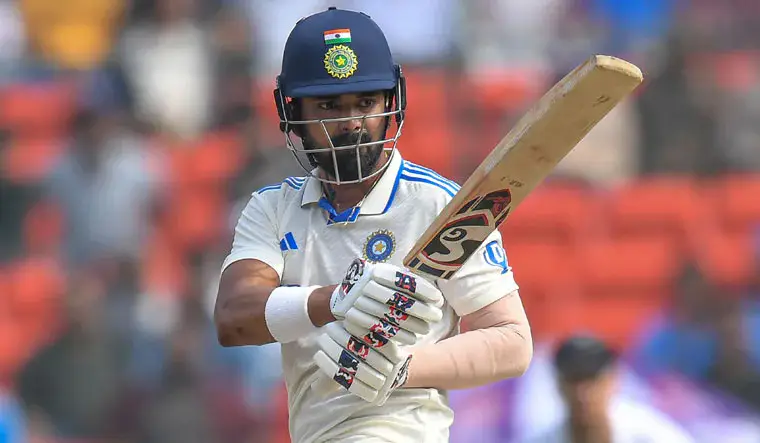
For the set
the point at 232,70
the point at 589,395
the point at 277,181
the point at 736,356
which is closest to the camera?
the point at 589,395

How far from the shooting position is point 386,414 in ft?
8.70

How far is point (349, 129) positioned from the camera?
269 centimetres

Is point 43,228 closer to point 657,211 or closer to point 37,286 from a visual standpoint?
point 37,286

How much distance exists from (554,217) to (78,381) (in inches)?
99.3

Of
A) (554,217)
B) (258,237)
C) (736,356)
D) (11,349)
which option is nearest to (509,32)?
(554,217)

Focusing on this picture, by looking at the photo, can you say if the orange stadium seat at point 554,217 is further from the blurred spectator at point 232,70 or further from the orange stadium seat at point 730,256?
the blurred spectator at point 232,70

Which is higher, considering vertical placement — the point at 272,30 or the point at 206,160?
the point at 272,30

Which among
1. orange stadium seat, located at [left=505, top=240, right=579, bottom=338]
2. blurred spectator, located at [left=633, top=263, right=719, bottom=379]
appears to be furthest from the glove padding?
orange stadium seat, located at [left=505, top=240, right=579, bottom=338]

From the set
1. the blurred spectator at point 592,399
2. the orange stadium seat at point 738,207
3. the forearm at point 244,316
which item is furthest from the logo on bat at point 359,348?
the orange stadium seat at point 738,207

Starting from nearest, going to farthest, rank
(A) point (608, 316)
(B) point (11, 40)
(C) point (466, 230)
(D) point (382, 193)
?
1. (C) point (466, 230)
2. (D) point (382, 193)
3. (A) point (608, 316)
4. (B) point (11, 40)

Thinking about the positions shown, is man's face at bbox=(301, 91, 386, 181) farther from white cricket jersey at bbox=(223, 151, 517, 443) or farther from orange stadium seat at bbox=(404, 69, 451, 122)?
orange stadium seat at bbox=(404, 69, 451, 122)

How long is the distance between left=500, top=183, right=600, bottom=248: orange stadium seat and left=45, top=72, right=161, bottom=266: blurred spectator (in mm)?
1957

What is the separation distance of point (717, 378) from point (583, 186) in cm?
132

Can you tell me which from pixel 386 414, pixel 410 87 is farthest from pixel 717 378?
pixel 386 414
